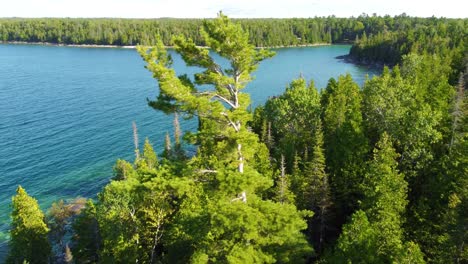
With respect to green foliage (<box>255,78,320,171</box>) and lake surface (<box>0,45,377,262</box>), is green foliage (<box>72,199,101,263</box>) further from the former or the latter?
green foliage (<box>255,78,320,171</box>)

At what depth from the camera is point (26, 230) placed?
32.6 meters

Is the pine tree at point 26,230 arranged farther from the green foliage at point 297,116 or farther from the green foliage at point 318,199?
the green foliage at point 297,116

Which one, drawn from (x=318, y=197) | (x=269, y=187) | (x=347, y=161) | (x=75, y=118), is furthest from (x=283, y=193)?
(x=75, y=118)

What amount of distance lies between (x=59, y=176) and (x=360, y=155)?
44.1 m

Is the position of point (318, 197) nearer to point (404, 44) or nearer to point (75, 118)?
point (75, 118)

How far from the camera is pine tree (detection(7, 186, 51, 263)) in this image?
107ft

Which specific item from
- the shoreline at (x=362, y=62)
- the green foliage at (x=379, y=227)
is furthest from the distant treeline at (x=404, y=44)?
the green foliage at (x=379, y=227)

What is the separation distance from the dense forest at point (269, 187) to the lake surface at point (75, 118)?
9.15 metres

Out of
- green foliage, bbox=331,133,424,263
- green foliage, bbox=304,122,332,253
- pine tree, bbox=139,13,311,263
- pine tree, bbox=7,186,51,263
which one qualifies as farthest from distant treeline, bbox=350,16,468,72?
pine tree, bbox=7,186,51,263

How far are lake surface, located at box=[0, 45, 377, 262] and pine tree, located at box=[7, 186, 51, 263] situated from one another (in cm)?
1228

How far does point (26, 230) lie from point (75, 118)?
5388cm

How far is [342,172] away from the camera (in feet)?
125

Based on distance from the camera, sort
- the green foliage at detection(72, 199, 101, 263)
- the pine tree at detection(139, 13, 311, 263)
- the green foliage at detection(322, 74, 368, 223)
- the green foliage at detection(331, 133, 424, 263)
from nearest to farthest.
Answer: the pine tree at detection(139, 13, 311, 263) → the green foliage at detection(331, 133, 424, 263) → the green foliage at detection(322, 74, 368, 223) → the green foliage at detection(72, 199, 101, 263)

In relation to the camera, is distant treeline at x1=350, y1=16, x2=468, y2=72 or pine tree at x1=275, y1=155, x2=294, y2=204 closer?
pine tree at x1=275, y1=155, x2=294, y2=204
